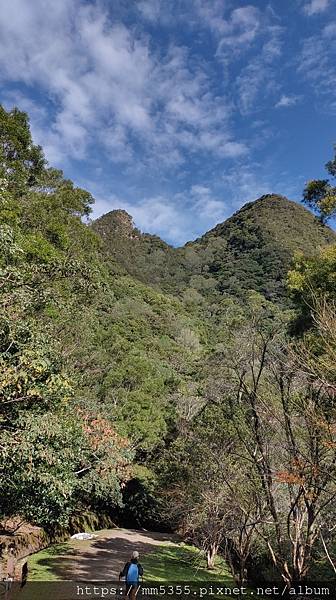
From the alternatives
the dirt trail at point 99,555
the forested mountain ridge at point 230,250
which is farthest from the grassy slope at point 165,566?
the forested mountain ridge at point 230,250

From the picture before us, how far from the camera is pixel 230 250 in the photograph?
91.1 metres

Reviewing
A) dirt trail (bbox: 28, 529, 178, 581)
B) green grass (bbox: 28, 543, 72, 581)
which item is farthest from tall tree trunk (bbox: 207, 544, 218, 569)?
green grass (bbox: 28, 543, 72, 581)

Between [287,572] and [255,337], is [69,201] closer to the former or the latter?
[255,337]

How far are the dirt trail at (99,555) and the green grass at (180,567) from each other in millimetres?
849

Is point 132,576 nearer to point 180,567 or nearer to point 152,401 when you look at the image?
point 180,567

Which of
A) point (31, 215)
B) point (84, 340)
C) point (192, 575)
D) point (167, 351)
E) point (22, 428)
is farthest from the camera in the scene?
point (167, 351)

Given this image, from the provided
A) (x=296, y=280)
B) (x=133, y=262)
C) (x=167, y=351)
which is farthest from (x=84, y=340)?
(x=133, y=262)

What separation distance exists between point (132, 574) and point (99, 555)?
10.2 metres

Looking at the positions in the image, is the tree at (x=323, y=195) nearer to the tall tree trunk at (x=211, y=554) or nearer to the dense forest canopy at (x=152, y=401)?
the dense forest canopy at (x=152, y=401)

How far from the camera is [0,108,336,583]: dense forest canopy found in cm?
794

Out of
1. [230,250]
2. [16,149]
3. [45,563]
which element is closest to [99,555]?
[45,563]

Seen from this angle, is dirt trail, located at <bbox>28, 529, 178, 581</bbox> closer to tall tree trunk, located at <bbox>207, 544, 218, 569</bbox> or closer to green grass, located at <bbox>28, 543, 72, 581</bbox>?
green grass, located at <bbox>28, 543, 72, 581</bbox>

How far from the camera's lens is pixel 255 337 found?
889cm

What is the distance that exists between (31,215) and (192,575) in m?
15.9
